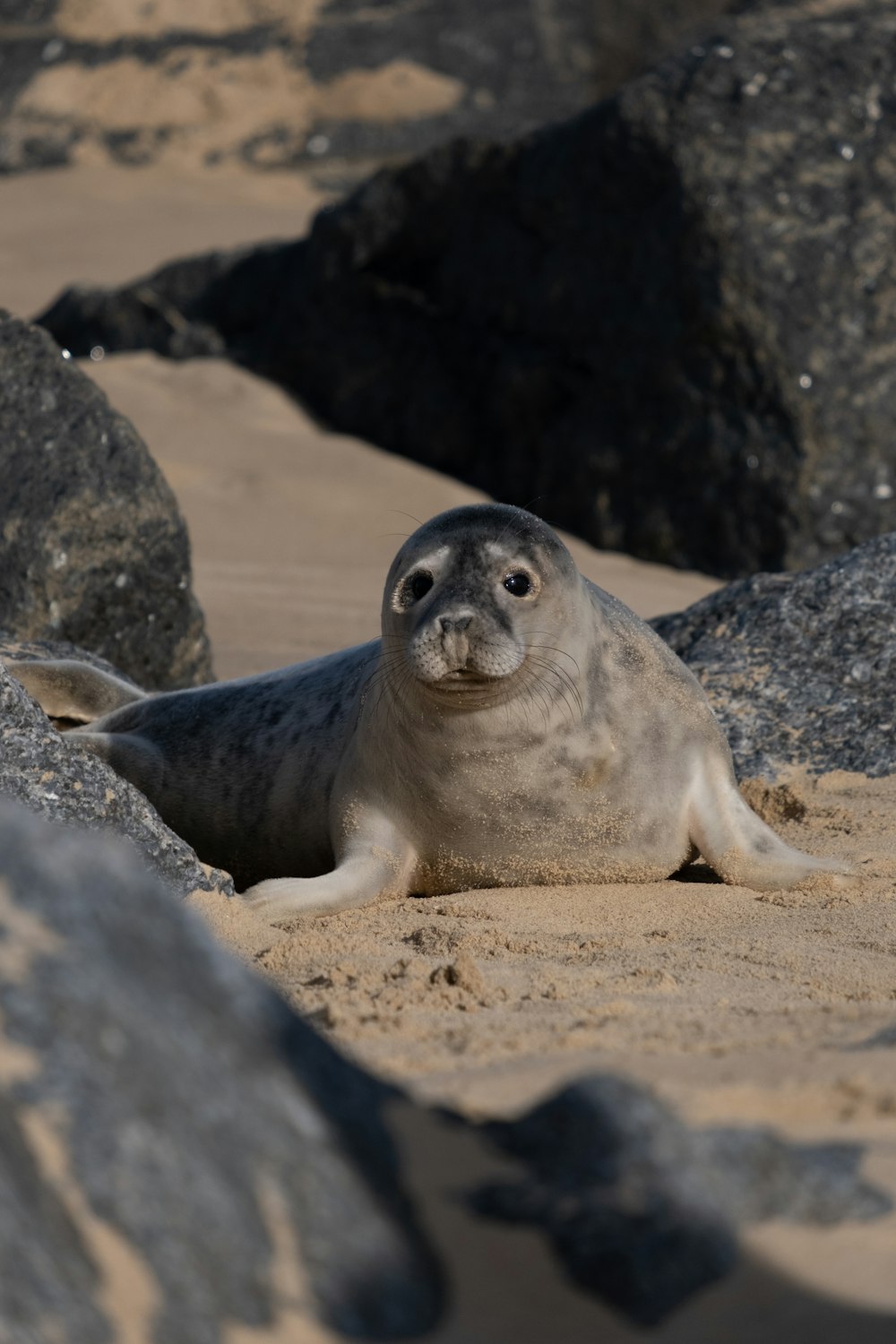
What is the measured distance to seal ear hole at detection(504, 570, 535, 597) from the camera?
3918mm

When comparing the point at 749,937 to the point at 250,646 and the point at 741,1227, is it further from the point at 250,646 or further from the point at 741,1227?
the point at 250,646

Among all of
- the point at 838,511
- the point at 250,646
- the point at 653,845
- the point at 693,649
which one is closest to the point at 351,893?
the point at 653,845

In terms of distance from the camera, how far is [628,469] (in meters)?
8.75

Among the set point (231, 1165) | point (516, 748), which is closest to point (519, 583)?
point (516, 748)

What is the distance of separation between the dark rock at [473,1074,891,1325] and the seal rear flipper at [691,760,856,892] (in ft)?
7.09

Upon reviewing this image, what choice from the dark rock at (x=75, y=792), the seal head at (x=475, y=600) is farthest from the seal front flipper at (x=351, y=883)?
the seal head at (x=475, y=600)

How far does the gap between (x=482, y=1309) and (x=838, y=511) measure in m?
6.88

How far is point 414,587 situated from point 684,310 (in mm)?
4904

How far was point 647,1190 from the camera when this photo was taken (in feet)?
5.45

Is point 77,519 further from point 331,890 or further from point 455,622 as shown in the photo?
point 455,622

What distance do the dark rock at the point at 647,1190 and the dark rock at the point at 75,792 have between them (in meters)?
2.06

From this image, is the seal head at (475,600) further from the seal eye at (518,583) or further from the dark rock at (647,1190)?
the dark rock at (647,1190)

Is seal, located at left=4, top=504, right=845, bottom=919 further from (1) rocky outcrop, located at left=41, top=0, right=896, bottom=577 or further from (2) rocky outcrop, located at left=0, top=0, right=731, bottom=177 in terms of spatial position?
(2) rocky outcrop, located at left=0, top=0, right=731, bottom=177

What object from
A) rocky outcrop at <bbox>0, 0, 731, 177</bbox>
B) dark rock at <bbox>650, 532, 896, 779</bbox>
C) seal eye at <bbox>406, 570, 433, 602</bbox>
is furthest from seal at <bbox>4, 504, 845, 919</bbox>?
rocky outcrop at <bbox>0, 0, 731, 177</bbox>
